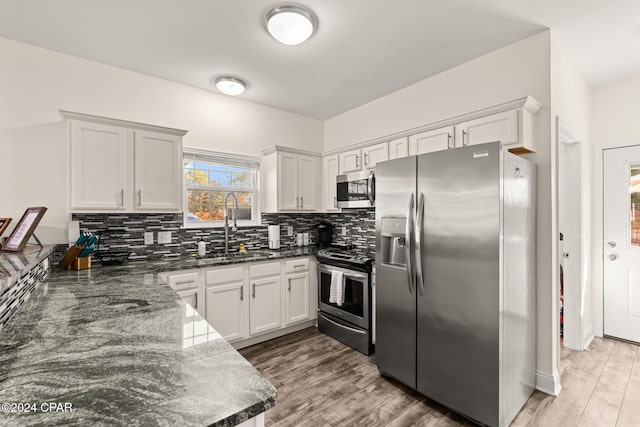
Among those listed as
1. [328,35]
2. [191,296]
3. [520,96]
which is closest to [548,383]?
[520,96]

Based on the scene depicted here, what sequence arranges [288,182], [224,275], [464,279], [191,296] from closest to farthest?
[464,279], [191,296], [224,275], [288,182]

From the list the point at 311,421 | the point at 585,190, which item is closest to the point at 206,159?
the point at 311,421

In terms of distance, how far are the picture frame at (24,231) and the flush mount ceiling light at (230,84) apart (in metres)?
1.88

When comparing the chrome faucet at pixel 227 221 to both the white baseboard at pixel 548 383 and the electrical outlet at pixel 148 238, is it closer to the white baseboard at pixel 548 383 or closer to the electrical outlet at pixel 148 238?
the electrical outlet at pixel 148 238

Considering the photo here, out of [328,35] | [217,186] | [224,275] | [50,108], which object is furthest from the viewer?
[217,186]

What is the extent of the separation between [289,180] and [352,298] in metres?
1.64

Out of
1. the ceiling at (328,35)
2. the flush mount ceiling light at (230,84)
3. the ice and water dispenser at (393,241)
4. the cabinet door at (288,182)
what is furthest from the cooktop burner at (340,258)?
the flush mount ceiling light at (230,84)

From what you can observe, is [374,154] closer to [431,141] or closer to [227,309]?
[431,141]

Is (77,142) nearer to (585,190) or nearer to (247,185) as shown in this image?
(247,185)

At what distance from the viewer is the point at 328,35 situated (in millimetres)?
2316

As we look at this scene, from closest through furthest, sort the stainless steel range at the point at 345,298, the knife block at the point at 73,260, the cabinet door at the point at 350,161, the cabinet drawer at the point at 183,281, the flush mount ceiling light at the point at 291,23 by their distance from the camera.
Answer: the flush mount ceiling light at the point at 291,23, the knife block at the point at 73,260, the cabinet drawer at the point at 183,281, the stainless steel range at the point at 345,298, the cabinet door at the point at 350,161

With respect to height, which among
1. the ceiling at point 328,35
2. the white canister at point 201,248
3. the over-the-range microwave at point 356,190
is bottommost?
the white canister at point 201,248

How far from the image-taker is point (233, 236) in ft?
11.7

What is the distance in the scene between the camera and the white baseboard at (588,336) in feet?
9.88
